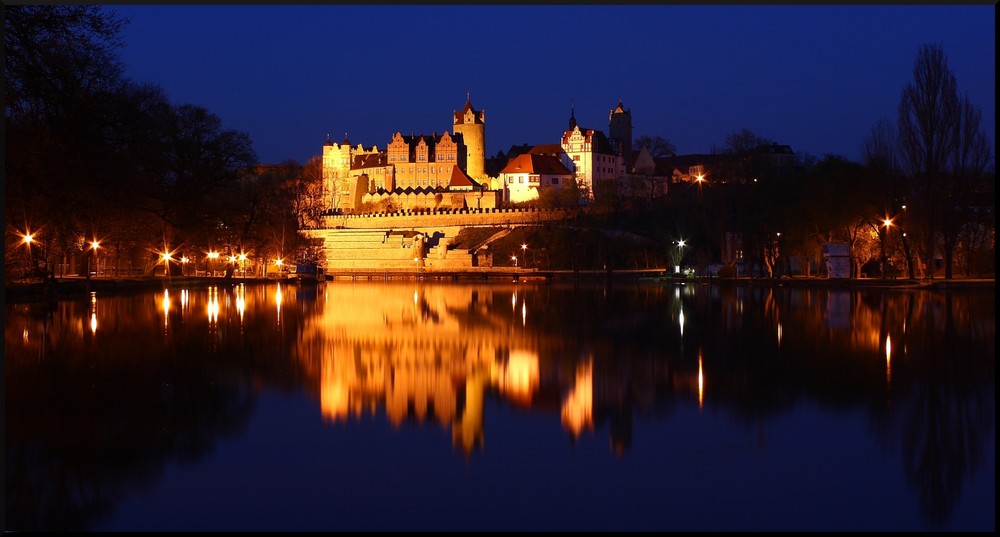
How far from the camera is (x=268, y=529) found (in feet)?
24.6

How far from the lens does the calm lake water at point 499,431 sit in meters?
7.99

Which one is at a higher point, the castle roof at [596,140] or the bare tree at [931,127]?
the castle roof at [596,140]

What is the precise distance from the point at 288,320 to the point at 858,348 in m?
14.0

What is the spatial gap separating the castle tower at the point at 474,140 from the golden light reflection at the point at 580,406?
12028 cm

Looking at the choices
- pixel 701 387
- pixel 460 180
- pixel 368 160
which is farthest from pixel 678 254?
pixel 368 160

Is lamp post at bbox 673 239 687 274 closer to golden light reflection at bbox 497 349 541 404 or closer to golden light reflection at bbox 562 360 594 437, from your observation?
golden light reflection at bbox 497 349 541 404

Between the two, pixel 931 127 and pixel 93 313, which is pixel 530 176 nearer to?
pixel 931 127

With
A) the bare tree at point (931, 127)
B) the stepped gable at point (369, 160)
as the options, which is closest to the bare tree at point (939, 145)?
the bare tree at point (931, 127)

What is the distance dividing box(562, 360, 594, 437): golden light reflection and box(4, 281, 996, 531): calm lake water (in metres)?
0.05

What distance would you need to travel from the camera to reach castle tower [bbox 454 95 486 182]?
135 meters

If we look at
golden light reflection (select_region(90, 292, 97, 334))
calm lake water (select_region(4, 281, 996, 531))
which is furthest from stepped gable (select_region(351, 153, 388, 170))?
calm lake water (select_region(4, 281, 996, 531))

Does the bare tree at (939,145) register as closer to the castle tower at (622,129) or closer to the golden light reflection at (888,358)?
the golden light reflection at (888,358)

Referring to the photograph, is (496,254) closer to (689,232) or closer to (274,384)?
(689,232)

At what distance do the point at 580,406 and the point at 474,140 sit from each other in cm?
12542
